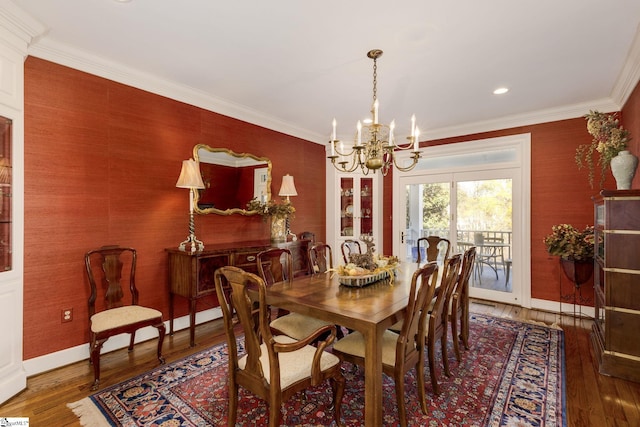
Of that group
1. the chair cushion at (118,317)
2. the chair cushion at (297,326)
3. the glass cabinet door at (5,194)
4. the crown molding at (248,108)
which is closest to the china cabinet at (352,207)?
the crown molding at (248,108)

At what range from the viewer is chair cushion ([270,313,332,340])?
2344 millimetres

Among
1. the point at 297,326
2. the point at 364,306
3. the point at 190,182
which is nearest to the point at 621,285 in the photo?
the point at 364,306

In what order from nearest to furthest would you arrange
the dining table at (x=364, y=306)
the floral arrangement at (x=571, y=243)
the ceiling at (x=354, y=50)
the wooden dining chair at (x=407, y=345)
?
the dining table at (x=364, y=306), the wooden dining chair at (x=407, y=345), the ceiling at (x=354, y=50), the floral arrangement at (x=571, y=243)

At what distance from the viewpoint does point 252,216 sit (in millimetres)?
4324

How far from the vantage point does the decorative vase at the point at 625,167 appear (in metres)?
2.62

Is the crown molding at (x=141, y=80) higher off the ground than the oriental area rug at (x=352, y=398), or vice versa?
the crown molding at (x=141, y=80)

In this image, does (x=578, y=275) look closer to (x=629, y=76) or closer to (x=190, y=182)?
(x=629, y=76)

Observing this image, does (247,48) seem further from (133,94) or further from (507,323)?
(507,323)

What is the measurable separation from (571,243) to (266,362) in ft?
12.3

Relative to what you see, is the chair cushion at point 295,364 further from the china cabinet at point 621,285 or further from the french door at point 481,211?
the french door at point 481,211

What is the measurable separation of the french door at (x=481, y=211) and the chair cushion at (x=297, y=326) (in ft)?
7.06

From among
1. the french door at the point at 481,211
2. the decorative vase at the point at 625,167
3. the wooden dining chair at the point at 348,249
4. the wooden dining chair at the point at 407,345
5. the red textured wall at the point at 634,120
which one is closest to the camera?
the wooden dining chair at the point at 407,345

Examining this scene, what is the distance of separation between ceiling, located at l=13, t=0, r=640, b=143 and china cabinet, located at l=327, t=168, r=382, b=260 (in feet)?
5.73

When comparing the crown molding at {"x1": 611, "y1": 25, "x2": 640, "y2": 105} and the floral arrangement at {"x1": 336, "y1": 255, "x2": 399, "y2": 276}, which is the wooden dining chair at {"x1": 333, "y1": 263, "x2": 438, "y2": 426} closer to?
the floral arrangement at {"x1": 336, "y1": 255, "x2": 399, "y2": 276}
